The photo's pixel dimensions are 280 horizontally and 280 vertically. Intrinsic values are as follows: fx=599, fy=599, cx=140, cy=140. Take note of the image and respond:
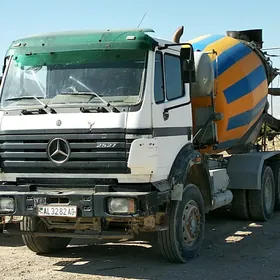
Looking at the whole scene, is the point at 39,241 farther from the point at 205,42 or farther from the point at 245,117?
the point at 205,42

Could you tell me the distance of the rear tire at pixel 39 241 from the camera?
7625 millimetres

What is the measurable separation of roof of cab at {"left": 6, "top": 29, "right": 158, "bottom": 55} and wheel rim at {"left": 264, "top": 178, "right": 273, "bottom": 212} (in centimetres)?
487

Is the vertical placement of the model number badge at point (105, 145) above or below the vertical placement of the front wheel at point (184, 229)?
above

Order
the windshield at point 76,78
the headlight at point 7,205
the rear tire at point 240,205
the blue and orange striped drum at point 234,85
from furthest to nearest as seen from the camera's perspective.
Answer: the rear tire at point 240,205, the blue and orange striped drum at point 234,85, the headlight at point 7,205, the windshield at point 76,78

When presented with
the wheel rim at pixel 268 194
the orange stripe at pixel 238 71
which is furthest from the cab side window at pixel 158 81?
the wheel rim at pixel 268 194

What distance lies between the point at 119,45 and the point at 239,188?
4422 mm

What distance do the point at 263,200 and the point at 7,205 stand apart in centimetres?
→ 521

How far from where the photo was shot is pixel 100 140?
6.87 m

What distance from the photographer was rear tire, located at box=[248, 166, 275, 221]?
10.7 m

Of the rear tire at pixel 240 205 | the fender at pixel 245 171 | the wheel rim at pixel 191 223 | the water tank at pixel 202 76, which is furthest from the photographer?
the rear tire at pixel 240 205

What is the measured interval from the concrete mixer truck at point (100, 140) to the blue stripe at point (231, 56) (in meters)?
2.05

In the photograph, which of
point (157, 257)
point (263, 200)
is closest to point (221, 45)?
point (263, 200)

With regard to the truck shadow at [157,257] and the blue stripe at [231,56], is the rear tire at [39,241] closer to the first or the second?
the truck shadow at [157,257]

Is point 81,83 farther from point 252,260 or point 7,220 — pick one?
point 252,260
